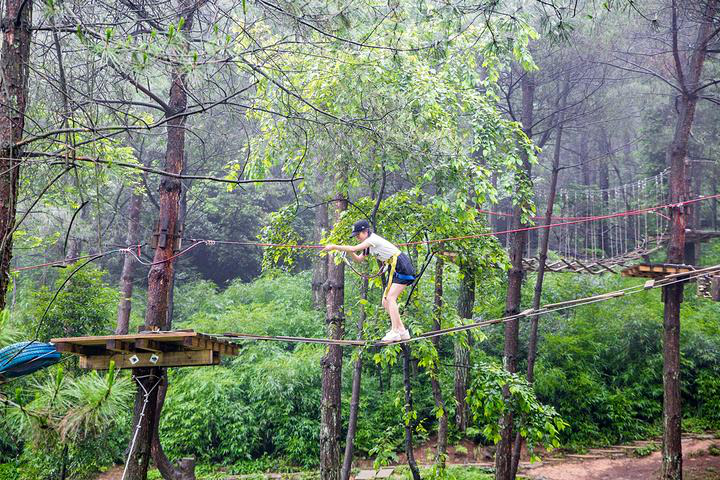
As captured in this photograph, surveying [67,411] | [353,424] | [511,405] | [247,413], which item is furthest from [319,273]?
[67,411]

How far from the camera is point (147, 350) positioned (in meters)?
5.43

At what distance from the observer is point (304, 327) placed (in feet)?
47.9

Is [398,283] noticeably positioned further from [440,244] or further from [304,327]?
[304,327]

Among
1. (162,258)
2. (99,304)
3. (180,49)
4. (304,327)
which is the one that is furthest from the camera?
(304,327)

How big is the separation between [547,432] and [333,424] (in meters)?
2.91

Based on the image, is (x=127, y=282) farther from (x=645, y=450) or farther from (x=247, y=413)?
(x=645, y=450)

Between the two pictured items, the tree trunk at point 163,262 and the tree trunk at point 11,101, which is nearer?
the tree trunk at point 11,101

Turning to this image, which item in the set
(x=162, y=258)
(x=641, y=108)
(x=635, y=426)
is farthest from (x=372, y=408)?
(x=641, y=108)

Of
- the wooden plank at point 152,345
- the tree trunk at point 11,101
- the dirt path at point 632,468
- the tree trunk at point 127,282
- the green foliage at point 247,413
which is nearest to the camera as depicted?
the tree trunk at point 11,101

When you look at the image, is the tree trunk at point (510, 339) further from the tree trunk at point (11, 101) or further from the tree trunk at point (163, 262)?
the tree trunk at point (11, 101)

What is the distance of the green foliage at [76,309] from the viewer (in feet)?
34.1

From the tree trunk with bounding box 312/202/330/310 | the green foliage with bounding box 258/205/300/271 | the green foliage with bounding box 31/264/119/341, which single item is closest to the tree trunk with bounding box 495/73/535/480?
the green foliage with bounding box 258/205/300/271

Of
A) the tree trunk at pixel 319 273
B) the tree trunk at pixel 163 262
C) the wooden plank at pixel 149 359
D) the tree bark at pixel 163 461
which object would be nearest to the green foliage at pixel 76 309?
the tree bark at pixel 163 461

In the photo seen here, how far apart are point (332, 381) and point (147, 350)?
362 centimetres
